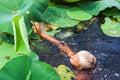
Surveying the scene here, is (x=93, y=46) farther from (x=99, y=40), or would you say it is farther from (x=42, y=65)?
(x=42, y=65)

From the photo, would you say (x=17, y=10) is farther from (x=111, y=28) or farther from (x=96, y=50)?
(x=111, y=28)

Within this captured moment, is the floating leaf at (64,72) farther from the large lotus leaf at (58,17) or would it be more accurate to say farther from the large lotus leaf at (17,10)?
the large lotus leaf at (58,17)

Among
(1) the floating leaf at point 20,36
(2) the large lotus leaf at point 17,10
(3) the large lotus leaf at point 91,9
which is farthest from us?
(3) the large lotus leaf at point 91,9

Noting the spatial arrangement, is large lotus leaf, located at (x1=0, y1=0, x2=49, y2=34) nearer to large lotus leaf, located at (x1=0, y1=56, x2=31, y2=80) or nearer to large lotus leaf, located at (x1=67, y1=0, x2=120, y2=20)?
large lotus leaf, located at (x1=67, y1=0, x2=120, y2=20)

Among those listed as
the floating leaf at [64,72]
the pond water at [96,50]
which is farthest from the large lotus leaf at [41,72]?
the pond water at [96,50]

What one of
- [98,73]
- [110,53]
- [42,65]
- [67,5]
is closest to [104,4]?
[67,5]

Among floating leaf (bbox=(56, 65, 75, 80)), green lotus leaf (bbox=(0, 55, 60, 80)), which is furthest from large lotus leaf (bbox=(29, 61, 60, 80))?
floating leaf (bbox=(56, 65, 75, 80))
